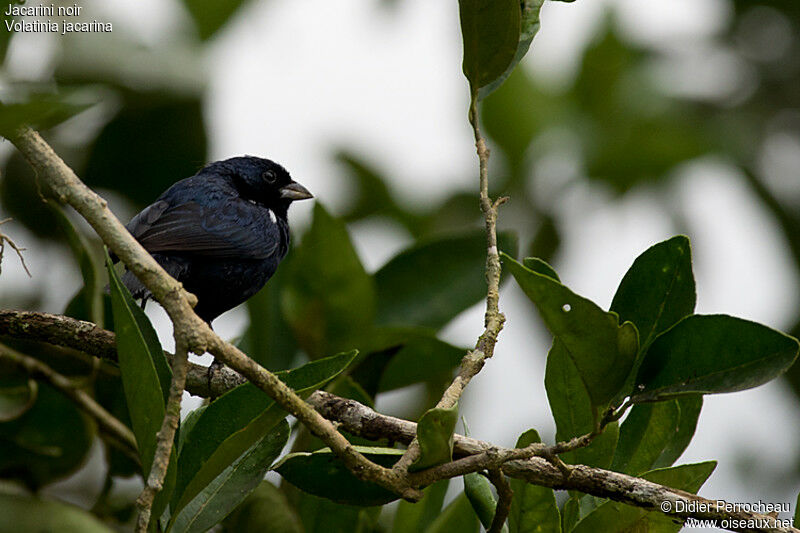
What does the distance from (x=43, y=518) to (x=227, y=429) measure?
95 cm

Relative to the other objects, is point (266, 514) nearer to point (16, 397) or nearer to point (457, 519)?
point (457, 519)

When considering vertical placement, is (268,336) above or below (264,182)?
below

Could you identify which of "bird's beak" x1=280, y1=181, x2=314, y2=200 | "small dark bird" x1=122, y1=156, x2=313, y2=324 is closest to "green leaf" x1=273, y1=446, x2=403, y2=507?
"small dark bird" x1=122, y1=156, x2=313, y2=324

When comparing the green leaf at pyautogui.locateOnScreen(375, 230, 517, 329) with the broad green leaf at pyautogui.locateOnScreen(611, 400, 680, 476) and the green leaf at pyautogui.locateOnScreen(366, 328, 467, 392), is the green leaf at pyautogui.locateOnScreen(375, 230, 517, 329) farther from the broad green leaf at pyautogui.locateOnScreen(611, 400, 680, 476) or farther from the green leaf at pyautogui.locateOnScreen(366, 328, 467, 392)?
the broad green leaf at pyautogui.locateOnScreen(611, 400, 680, 476)

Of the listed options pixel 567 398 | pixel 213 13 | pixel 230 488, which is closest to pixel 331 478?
pixel 230 488

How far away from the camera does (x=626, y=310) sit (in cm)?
207

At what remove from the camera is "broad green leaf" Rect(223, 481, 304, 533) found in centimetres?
260

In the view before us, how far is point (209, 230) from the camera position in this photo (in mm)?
3883

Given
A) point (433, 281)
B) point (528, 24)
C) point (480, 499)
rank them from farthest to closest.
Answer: point (433, 281) → point (528, 24) → point (480, 499)

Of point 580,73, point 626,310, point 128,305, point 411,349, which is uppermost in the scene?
point 580,73

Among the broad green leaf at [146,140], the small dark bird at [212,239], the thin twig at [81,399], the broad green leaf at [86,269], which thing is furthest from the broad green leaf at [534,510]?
the broad green leaf at [146,140]

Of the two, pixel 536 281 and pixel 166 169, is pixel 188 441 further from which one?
pixel 166 169

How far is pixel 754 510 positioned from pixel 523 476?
45 centimetres

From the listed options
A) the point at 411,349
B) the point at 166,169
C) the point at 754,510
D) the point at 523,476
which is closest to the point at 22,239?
the point at 166,169
